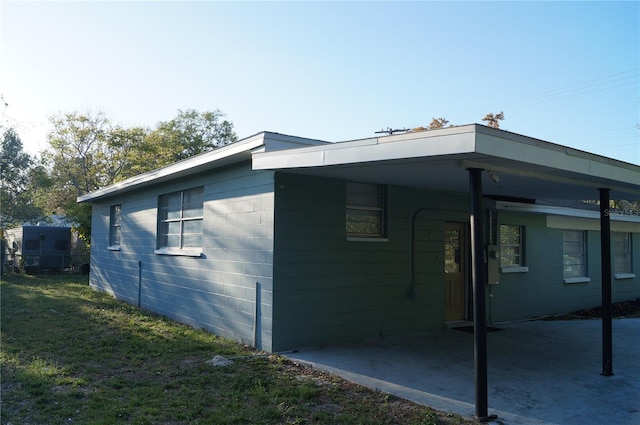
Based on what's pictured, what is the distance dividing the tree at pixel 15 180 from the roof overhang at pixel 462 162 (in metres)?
24.8

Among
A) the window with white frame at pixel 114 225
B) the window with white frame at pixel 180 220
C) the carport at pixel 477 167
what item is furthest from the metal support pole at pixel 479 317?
the window with white frame at pixel 114 225

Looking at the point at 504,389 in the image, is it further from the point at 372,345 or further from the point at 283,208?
the point at 283,208

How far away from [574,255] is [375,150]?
9.82 m

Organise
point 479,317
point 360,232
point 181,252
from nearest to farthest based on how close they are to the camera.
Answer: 1. point 479,317
2. point 360,232
3. point 181,252

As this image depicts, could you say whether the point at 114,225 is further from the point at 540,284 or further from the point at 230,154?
the point at 540,284

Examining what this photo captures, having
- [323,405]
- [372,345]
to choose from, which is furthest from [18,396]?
[372,345]

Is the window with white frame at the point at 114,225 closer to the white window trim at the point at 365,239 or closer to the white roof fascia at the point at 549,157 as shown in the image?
the white window trim at the point at 365,239

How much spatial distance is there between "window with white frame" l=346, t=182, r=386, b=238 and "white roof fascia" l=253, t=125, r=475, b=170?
5.93ft

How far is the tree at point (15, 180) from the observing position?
26844mm

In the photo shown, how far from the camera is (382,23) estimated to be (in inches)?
405

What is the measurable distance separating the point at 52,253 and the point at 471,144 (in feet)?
71.2

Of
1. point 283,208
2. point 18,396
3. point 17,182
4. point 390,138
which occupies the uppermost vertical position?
point 17,182

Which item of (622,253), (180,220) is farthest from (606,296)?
(622,253)

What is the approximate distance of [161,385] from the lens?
18.2 ft
